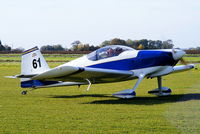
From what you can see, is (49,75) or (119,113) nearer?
(119,113)

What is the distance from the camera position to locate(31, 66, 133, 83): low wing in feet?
36.1

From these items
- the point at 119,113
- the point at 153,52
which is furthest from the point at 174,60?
the point at 119,113

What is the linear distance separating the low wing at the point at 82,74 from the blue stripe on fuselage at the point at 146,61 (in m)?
0.31

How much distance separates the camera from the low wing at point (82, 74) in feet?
36.1

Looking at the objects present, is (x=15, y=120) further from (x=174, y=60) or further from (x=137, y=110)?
(x=174, y=60)

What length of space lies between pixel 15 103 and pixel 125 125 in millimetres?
5069

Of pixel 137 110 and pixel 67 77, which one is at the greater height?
pixel 67 77

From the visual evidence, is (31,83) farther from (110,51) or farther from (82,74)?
(110,51)

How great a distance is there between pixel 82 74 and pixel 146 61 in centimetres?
219

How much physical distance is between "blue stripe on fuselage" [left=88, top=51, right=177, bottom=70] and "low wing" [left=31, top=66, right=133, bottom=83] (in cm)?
31

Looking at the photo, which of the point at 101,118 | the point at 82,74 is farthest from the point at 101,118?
the point at 82,74

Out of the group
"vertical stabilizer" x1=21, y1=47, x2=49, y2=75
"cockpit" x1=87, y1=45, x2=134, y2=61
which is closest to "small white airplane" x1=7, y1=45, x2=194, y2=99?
"cockpit" x1=87, y1=45, x2=134, y2=61

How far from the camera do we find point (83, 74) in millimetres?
11617

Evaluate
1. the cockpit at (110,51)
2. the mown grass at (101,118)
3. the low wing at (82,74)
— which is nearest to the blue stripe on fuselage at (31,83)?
the low wing at (82,74)
